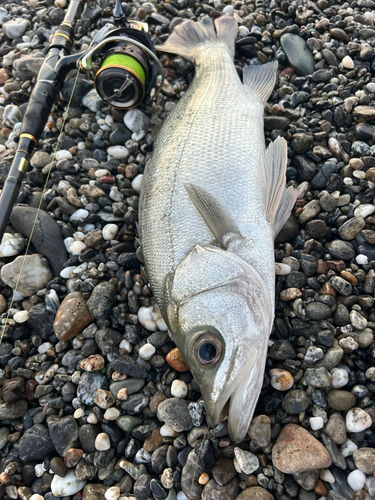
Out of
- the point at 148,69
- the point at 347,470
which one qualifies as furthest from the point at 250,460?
the point at 148,69

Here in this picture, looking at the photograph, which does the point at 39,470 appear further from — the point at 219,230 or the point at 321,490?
the point at 219,230

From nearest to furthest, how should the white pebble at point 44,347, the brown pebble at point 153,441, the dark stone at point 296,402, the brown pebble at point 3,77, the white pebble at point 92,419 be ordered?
the dark stone at point 296,402, the brown pebble at point 153,441, the white pebble at point 92,419, the white pebble at point 44,347, the brown pebble at point 3,77

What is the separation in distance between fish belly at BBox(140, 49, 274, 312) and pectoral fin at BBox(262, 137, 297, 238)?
0.26 ft

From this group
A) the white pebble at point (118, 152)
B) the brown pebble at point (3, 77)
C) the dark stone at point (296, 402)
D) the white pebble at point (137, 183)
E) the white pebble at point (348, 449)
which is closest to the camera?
the white pebble at point (348, 449)

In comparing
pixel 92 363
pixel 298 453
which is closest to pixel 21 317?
pixel 92 363

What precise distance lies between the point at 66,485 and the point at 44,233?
2.14m

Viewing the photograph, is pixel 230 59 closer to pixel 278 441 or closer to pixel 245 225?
pixel 245 225

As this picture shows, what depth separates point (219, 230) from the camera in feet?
7.85

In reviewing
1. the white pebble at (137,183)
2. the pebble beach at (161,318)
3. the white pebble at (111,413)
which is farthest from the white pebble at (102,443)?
the white pebble at (137,183)

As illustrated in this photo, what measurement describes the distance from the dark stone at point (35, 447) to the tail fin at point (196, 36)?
160 inches

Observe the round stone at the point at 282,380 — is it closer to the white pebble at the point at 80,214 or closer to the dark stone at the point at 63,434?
the dark stone at the point at 63,434

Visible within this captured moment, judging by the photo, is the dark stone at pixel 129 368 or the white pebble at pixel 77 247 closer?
the dark stone at pixel 129 368

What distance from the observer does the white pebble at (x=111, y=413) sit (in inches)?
96.8

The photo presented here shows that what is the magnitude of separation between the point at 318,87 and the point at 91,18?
3381 millimetres
